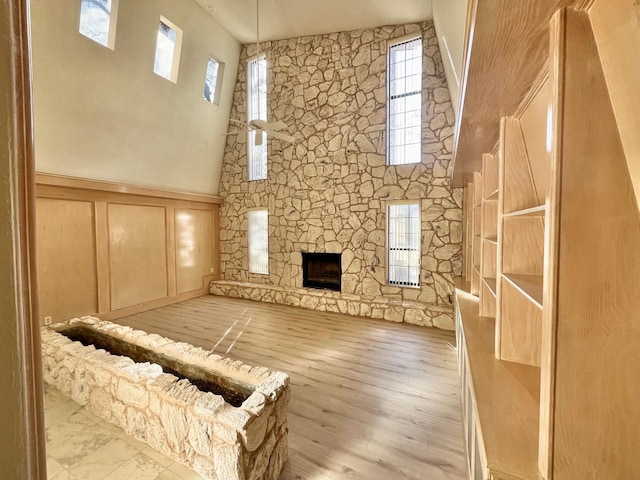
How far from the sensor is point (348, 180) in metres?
5.35

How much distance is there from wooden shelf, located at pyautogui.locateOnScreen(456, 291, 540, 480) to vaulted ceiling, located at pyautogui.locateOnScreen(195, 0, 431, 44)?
207 inches

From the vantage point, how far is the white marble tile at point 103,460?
1.82 m

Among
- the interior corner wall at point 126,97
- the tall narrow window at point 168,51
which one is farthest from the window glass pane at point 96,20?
the tall narrow window at point 168,51

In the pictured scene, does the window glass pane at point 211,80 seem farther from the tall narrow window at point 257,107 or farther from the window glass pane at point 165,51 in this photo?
the window glass pane at point 165,51

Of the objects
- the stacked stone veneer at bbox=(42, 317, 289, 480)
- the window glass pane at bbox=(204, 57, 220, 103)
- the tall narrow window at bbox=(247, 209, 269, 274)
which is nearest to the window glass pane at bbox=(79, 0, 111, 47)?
the window glass pane at bbox=(204, 57, 220, 103)

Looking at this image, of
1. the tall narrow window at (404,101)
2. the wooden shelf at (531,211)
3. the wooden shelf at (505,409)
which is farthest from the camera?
the tall narrow window at (404,101)

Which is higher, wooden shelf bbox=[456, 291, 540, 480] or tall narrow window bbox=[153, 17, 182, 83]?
tall narrow window bbox=[153, 17, 182, 83]

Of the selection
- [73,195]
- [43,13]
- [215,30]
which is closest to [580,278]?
[43,13]

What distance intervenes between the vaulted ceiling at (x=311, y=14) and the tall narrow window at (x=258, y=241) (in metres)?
3.79

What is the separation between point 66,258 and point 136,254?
1.08 meters

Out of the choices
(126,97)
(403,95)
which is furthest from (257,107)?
(403,95)

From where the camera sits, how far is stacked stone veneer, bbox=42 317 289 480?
158 cm

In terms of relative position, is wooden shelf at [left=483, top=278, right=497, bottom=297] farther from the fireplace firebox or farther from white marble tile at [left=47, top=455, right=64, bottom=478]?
white marble tile at [left=47, top=455, right=64, bottom=478]

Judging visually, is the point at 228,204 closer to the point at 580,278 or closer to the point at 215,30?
the point at 215,30
